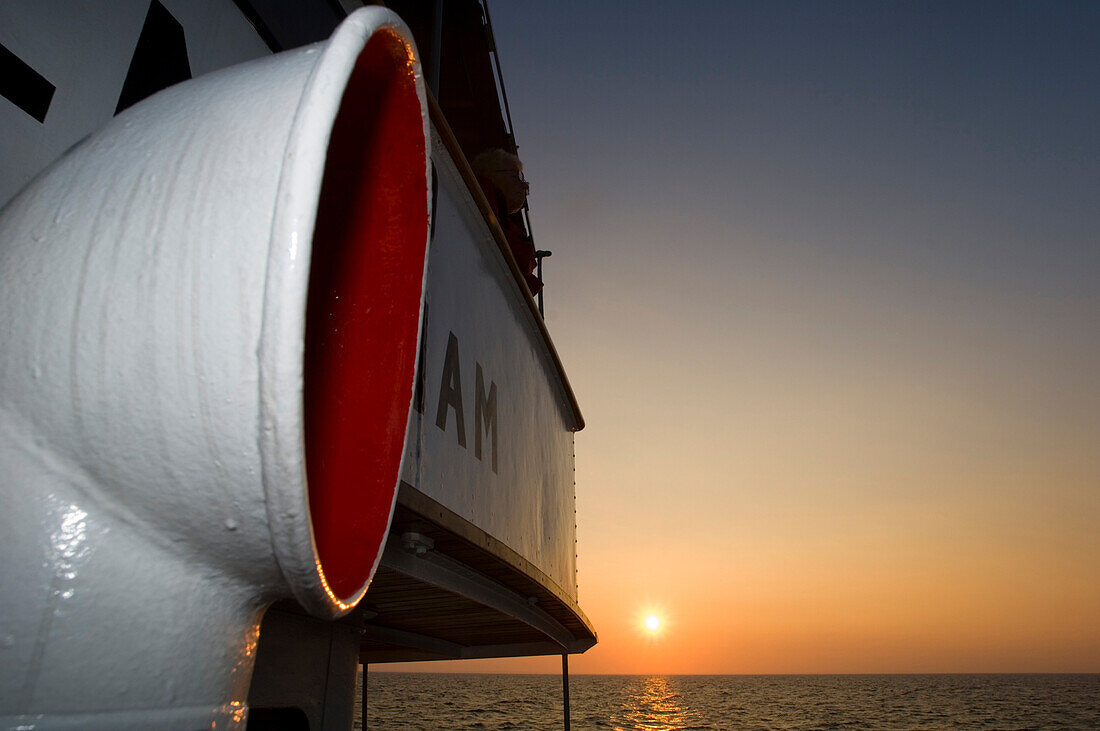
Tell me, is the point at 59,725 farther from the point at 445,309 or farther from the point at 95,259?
the point at 445,309

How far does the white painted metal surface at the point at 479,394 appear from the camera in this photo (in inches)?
110

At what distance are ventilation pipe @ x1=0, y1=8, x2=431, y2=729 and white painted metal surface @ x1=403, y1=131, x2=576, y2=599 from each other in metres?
1.44

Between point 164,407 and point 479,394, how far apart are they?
247 cm

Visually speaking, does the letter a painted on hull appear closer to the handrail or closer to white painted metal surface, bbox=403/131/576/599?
white painted metal surface, bbox=403/131/576/599

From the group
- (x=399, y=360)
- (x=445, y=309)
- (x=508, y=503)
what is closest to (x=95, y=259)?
(x=399, y=360)

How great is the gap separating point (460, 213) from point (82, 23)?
175cm

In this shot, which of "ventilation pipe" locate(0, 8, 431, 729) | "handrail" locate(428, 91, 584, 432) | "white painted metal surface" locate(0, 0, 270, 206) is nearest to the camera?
"ventilation pipe" locate(0, 8, 431, 729)

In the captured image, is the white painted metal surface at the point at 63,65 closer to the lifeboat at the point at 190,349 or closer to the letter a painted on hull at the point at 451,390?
the lifeboat at the point at 190,349

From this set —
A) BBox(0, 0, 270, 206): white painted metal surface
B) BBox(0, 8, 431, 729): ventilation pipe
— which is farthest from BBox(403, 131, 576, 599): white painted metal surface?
BBox(0, 8, 431, 729): ventilation pipe

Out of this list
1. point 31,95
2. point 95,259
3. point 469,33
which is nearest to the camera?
point 95,259

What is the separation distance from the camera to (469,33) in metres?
5.77

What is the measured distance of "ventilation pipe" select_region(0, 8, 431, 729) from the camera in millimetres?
897

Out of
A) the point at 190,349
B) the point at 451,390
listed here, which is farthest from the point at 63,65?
the point at 451,390

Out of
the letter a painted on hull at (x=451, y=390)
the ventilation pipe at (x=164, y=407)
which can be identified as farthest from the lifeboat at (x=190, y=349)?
the letter a painted on hull at (x=451, y=390)
